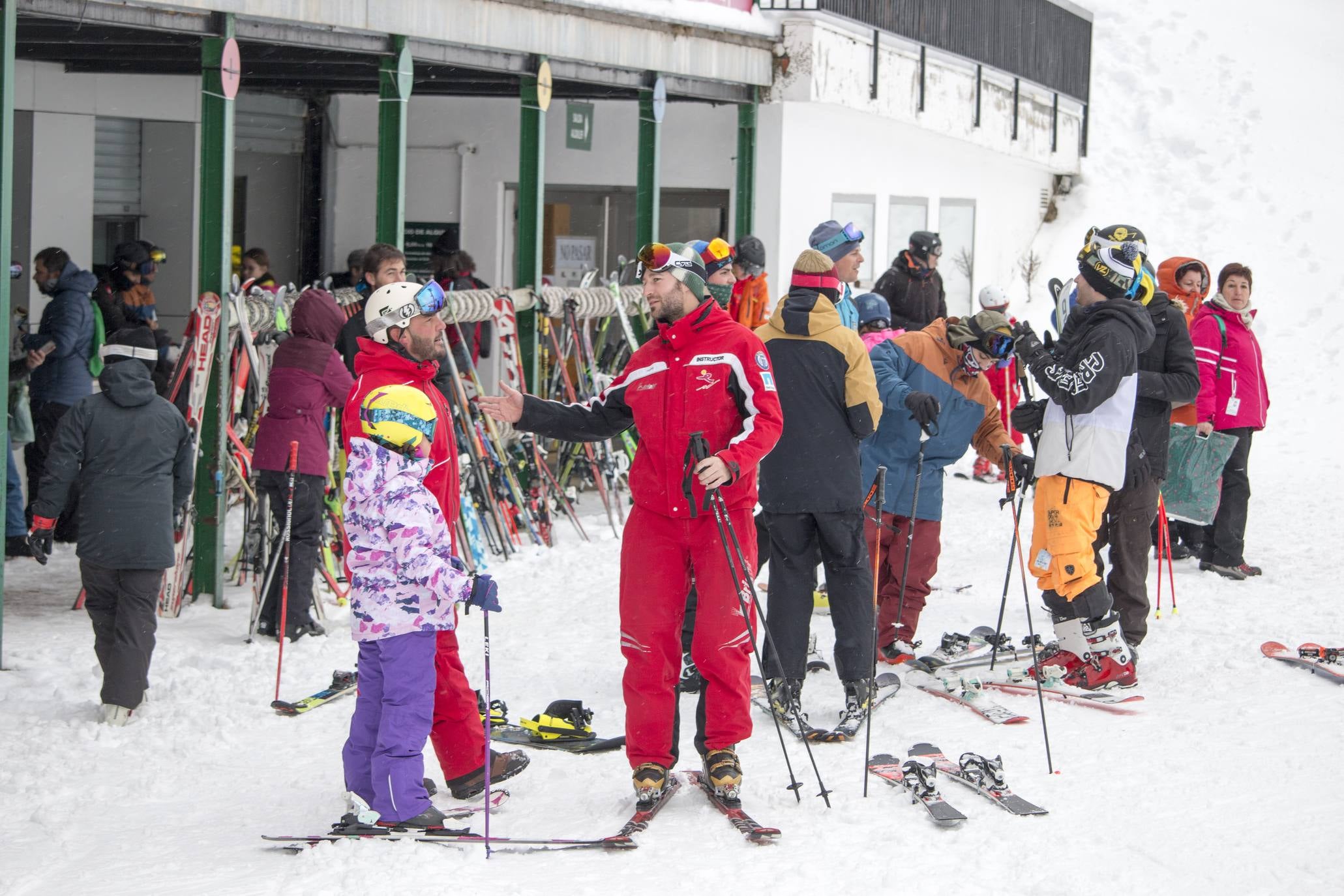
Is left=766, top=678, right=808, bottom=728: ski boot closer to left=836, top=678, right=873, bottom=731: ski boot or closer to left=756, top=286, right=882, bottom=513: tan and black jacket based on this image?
left=836, top=678, right=873, bottom=731: ski boot

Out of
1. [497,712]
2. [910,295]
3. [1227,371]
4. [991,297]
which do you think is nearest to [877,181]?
[910,295]

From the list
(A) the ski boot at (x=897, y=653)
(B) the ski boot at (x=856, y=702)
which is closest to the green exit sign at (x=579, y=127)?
(A) the ski boot at (x=897, y=653)

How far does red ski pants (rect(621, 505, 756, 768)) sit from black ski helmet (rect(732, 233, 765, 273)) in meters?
4.68

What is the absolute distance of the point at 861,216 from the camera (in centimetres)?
1410

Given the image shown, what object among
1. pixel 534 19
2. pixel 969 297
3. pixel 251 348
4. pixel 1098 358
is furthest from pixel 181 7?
pixel 969 297

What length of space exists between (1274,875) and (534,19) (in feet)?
24.0

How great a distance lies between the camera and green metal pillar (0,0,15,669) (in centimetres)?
624

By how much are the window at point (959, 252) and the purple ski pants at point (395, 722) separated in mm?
12642

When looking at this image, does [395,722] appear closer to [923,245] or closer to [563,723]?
[563,723]

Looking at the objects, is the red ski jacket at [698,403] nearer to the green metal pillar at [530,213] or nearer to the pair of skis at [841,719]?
the pair of skis at [841,719]

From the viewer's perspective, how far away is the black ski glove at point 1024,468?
6031 mm

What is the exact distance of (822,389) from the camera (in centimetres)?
543

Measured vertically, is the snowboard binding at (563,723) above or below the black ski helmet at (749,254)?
below

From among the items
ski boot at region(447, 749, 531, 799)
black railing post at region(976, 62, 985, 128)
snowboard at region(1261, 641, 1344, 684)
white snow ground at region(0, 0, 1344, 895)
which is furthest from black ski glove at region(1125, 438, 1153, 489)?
black railing post at region(976, 62, 985, 128)
